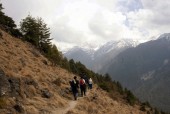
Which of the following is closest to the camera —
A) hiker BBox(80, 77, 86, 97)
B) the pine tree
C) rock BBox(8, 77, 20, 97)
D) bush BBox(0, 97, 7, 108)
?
bush BBox(0, 97, 7, 108)

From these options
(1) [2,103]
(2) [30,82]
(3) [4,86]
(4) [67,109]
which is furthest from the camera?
(2) [30,82]

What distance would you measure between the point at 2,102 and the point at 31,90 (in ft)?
21.6

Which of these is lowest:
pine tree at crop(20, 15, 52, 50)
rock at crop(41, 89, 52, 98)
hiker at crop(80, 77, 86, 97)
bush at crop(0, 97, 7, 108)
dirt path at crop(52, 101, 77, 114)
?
dirt path at crop(52, 101, 77, 114)

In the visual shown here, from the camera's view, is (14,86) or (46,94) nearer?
(14,86)

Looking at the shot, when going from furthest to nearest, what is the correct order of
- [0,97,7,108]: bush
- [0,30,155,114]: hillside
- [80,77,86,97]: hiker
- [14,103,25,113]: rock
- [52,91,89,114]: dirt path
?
1. [80,77,86,97]: hiker
2. [52,91,89,114]: dirt path
3. [0,30,155,114]: hillside
4. [14,103,25,113]: rock
5. [0,97,7,108]: bush

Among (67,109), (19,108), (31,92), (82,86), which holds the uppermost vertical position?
(82,86)

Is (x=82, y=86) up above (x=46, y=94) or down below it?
above

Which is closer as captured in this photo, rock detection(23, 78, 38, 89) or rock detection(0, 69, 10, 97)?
rock detection(0, 69, 10, 97)

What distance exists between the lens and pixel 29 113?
24219 mm

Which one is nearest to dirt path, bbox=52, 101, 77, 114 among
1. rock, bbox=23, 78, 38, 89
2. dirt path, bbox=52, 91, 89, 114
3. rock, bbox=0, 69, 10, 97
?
dirt path, bbox=52, 91, 89, 114

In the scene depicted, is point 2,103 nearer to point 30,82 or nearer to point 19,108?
point 19,108

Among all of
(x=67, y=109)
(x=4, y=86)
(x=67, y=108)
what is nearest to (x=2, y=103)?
(x=4, y=86)

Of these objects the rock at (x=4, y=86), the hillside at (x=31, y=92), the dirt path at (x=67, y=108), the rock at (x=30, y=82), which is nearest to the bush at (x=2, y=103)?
the hillside at (x=31, y=92)

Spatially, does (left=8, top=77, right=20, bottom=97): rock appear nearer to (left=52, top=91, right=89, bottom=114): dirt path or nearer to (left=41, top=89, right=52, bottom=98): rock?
(left=52, top=91, right=89, bottom=114): dirt path
